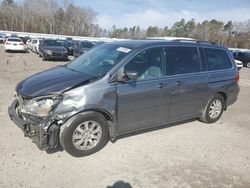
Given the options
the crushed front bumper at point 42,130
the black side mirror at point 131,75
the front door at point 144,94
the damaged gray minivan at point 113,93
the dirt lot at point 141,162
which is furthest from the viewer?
the front door at point 144,94

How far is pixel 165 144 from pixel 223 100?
227 centimetres

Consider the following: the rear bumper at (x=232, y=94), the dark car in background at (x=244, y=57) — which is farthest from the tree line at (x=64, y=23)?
the rear bumper at (x=232, y=94)

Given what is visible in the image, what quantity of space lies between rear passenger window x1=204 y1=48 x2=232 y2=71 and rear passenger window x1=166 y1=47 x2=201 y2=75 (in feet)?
1.26

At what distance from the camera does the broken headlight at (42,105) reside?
3.61m

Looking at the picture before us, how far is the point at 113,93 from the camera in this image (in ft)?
13.0

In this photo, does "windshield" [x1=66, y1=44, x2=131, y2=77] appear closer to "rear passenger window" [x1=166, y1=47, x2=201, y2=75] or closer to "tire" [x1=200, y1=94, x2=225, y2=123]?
"rear passenger window" [x1=166, y1=47, x2=201, y2=75]

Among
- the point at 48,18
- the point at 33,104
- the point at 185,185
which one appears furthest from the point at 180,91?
the point at 48,18

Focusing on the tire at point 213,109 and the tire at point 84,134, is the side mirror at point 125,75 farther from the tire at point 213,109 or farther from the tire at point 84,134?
the tire at point 213,109

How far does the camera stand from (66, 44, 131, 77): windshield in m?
4.17

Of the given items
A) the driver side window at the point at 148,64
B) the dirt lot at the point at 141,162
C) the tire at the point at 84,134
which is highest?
the driver side window at the point at 148,64

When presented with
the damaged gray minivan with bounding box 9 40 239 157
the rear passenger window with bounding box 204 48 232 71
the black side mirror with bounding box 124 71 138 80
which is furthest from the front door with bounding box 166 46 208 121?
the black side mirror with bounding box 124 71 138 80

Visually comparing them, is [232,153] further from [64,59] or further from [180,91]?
[64,59]

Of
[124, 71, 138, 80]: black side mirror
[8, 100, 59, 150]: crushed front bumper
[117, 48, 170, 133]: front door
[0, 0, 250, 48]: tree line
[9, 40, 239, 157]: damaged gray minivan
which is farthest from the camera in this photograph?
[0, 0, 250, 48]: tree line

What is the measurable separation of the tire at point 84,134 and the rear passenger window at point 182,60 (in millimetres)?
1641
